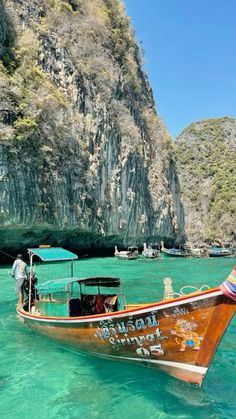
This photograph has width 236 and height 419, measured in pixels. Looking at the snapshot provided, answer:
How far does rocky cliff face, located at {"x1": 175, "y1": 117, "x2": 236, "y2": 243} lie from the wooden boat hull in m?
83.5

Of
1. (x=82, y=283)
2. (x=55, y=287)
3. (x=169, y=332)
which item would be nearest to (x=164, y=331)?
(x=169, y=332)

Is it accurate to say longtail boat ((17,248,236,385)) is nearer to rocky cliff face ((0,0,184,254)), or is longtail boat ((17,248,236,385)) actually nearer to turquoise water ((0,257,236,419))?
turquoise water ((0,257,236,419))

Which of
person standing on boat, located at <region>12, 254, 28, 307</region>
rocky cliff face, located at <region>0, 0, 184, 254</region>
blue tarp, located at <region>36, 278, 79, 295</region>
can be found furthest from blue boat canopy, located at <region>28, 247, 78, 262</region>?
rocky cliff face, located at <region>0, 0, 184, 254</region>

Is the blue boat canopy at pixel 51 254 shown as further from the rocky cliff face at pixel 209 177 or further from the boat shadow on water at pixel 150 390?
the rocky cliff face at pixel 209 177

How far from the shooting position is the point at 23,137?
2731 centimetres

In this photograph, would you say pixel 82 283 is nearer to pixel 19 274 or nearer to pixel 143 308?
pixel 19 274

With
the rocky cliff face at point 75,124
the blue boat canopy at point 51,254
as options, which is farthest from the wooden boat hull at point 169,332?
the rocky cliff face at point 75,124

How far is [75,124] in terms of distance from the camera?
33.7m

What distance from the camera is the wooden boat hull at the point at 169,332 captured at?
687cm

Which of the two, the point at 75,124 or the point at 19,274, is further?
the point at 75,124

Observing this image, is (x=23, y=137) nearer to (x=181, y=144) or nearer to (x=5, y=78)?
(x=5, y=78)

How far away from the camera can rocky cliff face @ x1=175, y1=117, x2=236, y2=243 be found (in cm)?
9331

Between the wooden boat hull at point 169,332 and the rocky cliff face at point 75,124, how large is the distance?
65.9ft

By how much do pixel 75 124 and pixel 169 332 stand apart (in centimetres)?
2882
